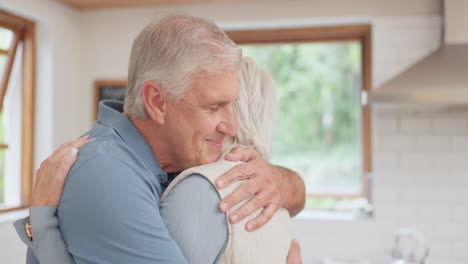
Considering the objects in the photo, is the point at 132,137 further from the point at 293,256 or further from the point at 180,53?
the point at 293,256

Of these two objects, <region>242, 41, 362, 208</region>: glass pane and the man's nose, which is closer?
the man's nose

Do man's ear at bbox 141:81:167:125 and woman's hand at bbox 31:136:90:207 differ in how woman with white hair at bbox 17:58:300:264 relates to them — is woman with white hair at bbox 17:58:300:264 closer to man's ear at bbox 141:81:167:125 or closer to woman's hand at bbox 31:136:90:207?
woman's hand at bbox 31:136:90:207

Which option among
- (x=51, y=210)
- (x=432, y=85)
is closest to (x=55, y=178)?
(x=51, y=210)

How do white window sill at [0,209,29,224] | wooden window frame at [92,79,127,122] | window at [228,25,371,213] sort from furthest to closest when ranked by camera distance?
wooden window frame at [92,79,127,122] < window at [228,25,371,213] < white window sill at [0,209,29,224]

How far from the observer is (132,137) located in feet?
3.44

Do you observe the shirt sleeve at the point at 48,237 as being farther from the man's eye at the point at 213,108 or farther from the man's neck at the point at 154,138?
the man's eye at the point at 213,108

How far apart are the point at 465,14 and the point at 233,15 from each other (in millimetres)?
1481

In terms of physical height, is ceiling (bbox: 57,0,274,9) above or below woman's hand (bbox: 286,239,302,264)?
above

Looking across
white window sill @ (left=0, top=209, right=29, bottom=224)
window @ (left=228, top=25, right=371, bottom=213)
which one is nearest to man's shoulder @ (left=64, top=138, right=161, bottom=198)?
white window sill @ (left=0, top=209, right=29, bottom=224)

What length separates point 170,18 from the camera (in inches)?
41.3

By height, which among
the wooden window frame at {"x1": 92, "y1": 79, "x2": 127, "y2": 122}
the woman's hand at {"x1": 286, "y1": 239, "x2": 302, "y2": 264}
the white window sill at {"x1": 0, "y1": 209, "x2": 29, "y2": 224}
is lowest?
the white window sill at {"x1": 0, "y1": 209, "x2": 29, "y2": 224}

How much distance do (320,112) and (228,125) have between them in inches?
105

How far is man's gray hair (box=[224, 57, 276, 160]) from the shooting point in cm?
120

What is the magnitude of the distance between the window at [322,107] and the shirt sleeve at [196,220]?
9.08 ft
